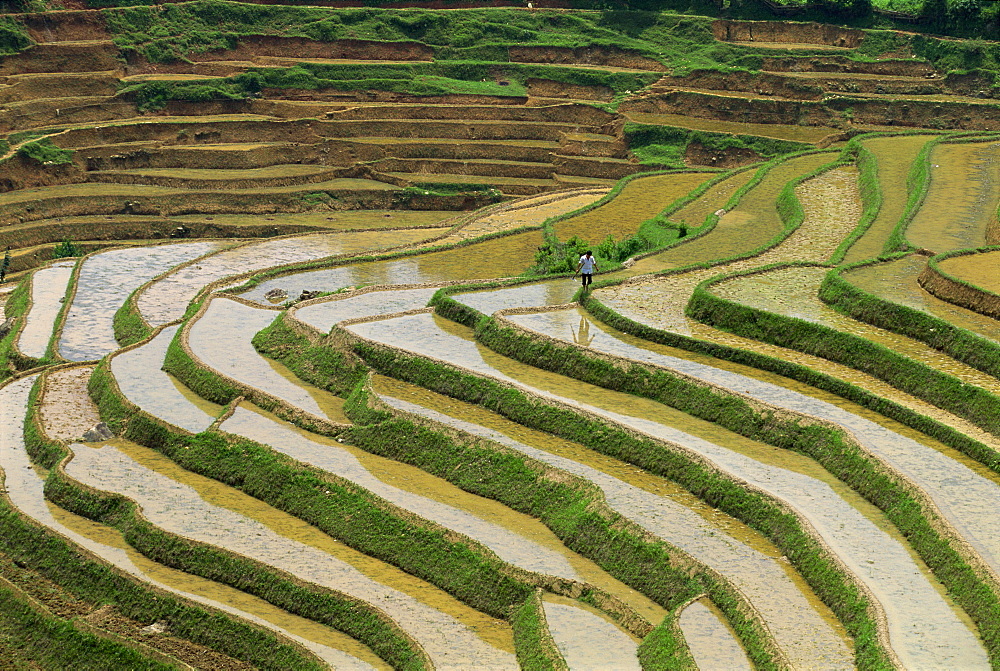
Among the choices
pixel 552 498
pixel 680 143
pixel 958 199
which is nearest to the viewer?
pixel 552 498

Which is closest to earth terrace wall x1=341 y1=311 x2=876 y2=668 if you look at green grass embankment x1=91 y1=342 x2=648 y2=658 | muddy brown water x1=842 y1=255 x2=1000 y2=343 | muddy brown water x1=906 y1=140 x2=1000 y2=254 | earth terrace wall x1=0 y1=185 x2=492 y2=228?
green grass embankment x1=91 y1=342 x2=648 y2=658

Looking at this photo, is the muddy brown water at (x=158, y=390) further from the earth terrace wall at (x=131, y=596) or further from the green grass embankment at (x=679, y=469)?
the earth terrace wall at (x=131, y=596)

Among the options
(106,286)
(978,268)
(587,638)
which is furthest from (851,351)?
(106,286)

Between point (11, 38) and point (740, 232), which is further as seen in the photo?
point (11, 38)

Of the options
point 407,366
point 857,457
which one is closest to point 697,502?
point 857,457

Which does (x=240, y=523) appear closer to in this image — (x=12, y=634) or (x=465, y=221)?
(x=12, y=634)

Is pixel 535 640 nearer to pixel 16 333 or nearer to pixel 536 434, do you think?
pixel 536 434

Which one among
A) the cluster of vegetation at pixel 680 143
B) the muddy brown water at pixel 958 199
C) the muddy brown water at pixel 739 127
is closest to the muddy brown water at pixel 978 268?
the muddy brown water at pixel 958 199
